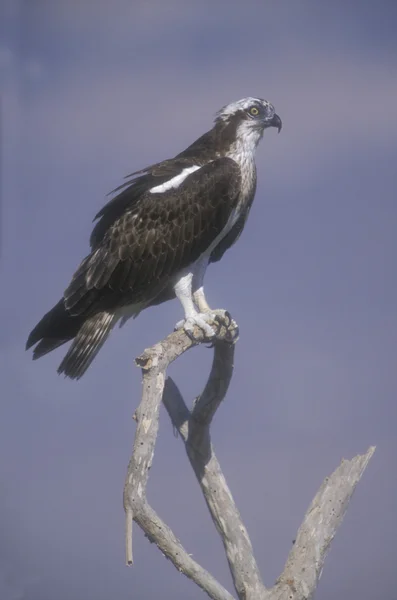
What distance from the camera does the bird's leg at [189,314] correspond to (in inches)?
267

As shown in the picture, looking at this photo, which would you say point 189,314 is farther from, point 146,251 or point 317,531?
point 317,531

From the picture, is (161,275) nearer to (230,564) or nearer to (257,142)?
(257,142)

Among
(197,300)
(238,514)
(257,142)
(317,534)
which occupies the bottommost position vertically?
(317,534)

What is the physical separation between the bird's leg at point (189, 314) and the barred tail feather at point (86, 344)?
60 centimetres

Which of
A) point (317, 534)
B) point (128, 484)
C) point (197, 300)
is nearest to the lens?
point (128, 484)

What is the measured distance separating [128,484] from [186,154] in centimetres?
351

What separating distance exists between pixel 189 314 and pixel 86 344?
88cm

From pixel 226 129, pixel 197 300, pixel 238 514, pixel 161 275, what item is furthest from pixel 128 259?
pixel 238 514

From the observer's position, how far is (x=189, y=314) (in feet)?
22.8

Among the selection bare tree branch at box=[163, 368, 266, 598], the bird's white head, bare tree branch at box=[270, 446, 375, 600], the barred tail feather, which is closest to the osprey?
the barred tail feather

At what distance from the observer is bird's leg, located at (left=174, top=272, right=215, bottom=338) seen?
22.2 feet

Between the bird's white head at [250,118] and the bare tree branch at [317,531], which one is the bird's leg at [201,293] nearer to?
the bird's white head at [250,118]

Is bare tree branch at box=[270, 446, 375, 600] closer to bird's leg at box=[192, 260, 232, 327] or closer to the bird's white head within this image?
bird's leg at box=[192, 260, 232, 327]

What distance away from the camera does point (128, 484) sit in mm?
5016
